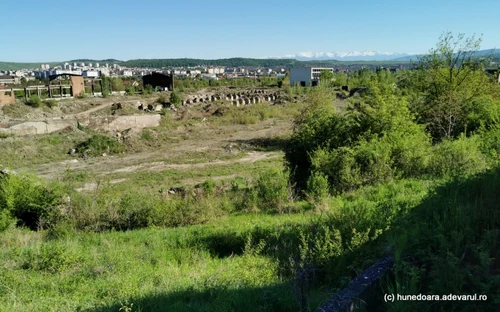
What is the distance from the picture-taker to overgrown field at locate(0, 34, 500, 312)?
4.31m

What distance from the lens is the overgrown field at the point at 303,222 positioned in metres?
4.31

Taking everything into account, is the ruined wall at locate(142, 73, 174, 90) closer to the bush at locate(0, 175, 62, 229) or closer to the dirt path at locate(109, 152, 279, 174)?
the dirt path at locate(109, 152, 279, 174)

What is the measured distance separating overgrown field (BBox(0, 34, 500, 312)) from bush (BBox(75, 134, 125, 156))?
4.23 m

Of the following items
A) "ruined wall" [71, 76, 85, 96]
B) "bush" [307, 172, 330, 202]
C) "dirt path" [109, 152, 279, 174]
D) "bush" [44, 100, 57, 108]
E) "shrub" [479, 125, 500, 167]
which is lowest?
"dirt path" [109, 152, 279, 174]

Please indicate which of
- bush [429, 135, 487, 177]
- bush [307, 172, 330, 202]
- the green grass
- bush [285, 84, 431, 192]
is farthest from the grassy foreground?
bush [285, 84, 431, 192]

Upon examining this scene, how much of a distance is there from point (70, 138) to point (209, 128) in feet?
41.4

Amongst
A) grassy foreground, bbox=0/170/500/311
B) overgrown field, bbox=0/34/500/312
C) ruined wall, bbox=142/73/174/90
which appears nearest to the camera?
grassy foreground, bbox=0/170/500/311

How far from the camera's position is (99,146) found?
89.6 feet

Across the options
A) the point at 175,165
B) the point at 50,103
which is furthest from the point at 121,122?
the point at 175,165

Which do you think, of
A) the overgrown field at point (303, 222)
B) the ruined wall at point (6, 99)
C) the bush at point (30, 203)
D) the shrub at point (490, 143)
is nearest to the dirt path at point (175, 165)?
the overgrown field at point (303, 222)

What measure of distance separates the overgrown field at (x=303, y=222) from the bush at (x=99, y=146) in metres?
4.23

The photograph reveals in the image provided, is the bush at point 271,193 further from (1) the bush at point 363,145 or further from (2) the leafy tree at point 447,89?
(2) the leafy tree at point 447,89

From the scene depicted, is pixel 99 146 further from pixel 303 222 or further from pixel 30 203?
pixel 303 222

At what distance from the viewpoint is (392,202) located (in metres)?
7.43
